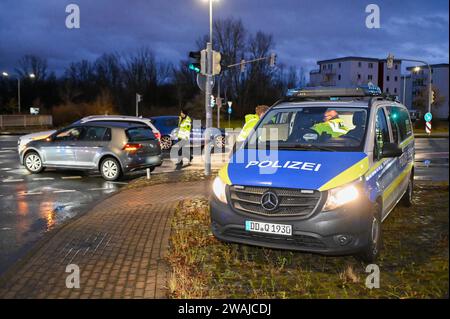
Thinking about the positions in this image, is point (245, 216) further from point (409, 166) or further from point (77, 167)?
point (77, 167)

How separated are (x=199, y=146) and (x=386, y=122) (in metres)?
17.2

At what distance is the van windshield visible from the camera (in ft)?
19.3

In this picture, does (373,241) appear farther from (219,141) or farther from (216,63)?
(219,141)

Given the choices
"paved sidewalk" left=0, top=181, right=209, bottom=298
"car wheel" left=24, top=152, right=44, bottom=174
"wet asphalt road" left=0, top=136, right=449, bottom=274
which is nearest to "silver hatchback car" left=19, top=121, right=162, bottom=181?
"car wheel" left=24, top=152, right=44, bottom=174

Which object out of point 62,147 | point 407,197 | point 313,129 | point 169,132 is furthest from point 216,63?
point 169,132

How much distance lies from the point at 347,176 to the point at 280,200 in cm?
74

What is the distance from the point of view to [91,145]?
43.5 ft

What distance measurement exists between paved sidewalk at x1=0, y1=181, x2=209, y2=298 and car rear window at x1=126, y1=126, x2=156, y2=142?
15.1 ft

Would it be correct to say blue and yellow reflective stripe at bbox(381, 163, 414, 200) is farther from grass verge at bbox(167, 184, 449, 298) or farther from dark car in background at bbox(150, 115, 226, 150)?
dark car in background at bbox(150, 115, 226, 150)

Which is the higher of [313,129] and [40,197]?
[313,129]

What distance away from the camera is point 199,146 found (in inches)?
925
